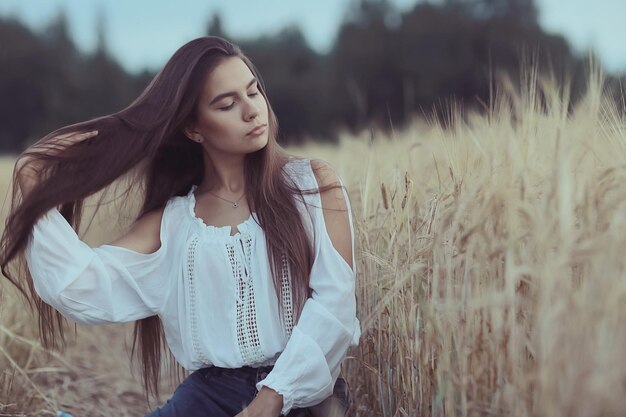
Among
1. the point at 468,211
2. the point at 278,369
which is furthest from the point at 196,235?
the point at 468,211

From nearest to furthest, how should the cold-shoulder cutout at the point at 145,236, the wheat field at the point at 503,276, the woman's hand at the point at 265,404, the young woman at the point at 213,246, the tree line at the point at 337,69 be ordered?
the wheat field at the point at 503,276, the woman's hand at the point at 265,404, the young woman at the point at 213,246, the cold-shoulder cutout at the point at 145,236, the tree line at the point at 337,69

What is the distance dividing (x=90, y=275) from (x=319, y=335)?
0.64 m

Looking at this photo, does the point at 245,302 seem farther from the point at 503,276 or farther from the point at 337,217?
the point at 503,276

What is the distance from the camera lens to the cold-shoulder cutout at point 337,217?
2133 millimetres

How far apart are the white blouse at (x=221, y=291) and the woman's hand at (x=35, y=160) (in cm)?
10

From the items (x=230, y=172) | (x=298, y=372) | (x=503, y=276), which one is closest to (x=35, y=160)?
(x=230, y=172)

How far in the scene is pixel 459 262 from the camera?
5.91 feet

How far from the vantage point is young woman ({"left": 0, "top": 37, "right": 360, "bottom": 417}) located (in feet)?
7.00

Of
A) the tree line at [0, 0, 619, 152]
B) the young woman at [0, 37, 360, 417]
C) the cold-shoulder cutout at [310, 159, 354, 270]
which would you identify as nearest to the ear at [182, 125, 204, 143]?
the young woman at [0, 37, 360, 417]

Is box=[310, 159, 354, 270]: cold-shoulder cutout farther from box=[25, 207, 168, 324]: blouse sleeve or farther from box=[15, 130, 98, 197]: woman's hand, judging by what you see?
box=[15, 130, 98, 197]: woman's hand

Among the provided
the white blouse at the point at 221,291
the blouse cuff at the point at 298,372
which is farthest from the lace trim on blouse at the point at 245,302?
the blouse cuff at the point at 298,372

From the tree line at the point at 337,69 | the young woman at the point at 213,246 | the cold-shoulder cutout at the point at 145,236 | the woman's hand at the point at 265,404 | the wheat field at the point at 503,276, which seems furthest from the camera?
the tree line at the point at 337,69

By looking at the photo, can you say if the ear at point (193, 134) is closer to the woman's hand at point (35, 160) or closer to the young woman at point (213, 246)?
the young woman at point (213, 246)

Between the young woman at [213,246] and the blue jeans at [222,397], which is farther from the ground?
the young woman at [213,246]
